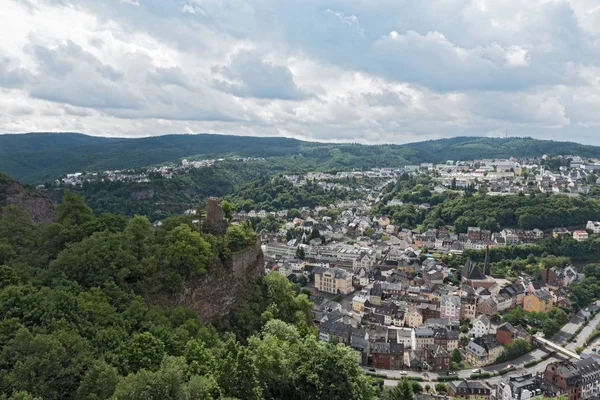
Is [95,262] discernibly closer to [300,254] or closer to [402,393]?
[402,393]

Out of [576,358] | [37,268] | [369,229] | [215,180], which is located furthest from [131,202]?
[576,358]

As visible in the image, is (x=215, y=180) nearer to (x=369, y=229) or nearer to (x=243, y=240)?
(x=369, y=229)

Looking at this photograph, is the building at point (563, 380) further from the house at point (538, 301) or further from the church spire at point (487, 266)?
the church spire at point (487, 266)

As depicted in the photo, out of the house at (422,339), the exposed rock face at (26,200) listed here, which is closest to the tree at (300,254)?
the house at (422,339)

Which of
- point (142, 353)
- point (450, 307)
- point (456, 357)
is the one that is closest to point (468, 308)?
point (450, 307)

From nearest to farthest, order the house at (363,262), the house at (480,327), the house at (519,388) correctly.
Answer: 1. the house at (519,388)
2. the house at (480,327)
3. the house at (363,262)

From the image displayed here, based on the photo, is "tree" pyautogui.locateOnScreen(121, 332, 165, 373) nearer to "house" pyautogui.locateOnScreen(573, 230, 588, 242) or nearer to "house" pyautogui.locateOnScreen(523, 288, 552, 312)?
"house" pyautogui.locateOnScreen(523, 288, 552, 312)
